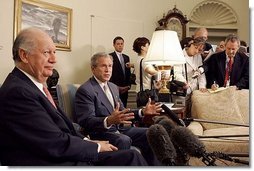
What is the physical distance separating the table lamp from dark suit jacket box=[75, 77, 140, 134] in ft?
0.89

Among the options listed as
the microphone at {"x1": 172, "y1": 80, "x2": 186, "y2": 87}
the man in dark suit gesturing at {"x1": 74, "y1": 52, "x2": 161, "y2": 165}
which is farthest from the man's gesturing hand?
the microphone at {"x1": 172, "y1": 80, "x2": 186, "y2": 87}

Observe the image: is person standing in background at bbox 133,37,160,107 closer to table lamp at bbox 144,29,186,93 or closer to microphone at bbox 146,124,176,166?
table lamp at bbox 144,29,186,93

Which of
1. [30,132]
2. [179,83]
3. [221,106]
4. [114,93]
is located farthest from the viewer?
[221,106]

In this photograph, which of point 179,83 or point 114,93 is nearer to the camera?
point 114,93

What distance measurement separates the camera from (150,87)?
5.87ft

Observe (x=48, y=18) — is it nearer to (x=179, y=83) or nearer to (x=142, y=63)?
(x=142, y=63)

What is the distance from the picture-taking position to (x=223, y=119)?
1.88 metres

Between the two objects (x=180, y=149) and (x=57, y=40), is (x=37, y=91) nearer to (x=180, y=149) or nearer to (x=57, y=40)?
(x=57, y=40)

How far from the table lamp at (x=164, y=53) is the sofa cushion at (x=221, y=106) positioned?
0.22m

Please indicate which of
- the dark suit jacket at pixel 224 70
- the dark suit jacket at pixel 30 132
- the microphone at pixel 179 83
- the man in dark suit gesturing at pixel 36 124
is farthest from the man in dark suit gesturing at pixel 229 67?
the dark suit jacket at pixel 30 132

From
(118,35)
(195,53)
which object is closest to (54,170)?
(118,35)

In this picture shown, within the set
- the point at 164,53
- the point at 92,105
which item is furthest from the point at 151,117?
the point at 164,53

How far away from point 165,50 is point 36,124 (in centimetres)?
103

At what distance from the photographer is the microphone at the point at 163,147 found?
1.33 m
